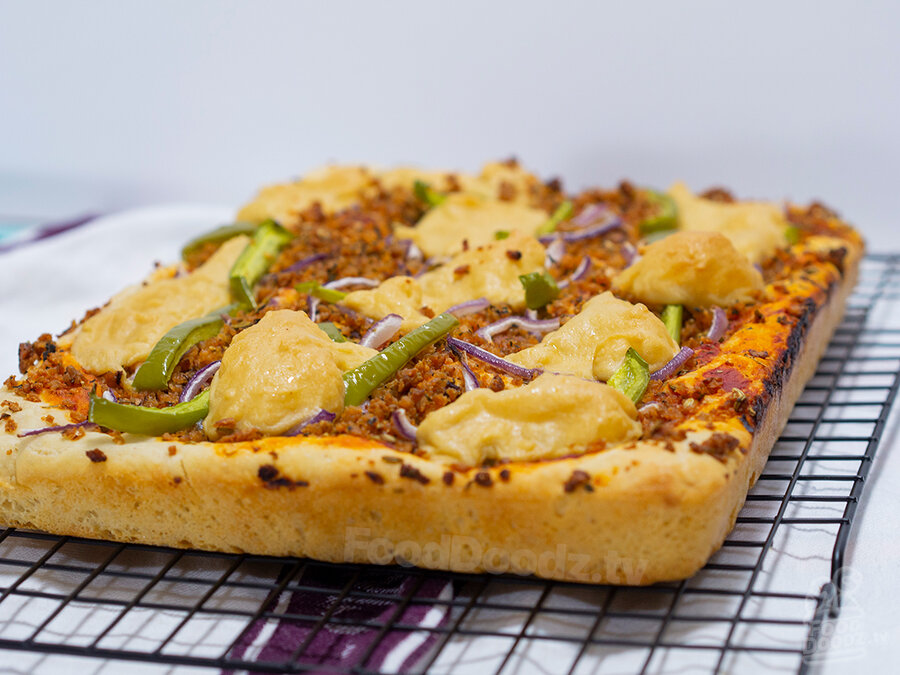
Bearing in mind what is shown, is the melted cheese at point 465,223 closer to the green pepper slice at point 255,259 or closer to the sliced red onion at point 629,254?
the sliced red onion at point 629,254

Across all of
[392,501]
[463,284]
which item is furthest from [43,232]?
[392,501]

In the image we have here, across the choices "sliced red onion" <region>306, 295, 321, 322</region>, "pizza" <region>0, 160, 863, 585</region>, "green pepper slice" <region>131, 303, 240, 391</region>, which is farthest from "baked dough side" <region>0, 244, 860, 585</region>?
"sliced red onion" <region>306, 295, 321, 322</region>

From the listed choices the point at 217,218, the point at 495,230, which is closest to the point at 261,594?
the point at 495,230

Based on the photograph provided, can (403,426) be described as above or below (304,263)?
below

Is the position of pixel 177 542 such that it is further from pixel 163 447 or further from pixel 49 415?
pixel 49 415

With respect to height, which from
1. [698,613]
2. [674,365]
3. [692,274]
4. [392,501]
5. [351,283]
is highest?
[692,274]

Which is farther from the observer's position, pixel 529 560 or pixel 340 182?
pixel 340 182

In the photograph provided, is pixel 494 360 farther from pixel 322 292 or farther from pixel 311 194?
pixel 311 194
